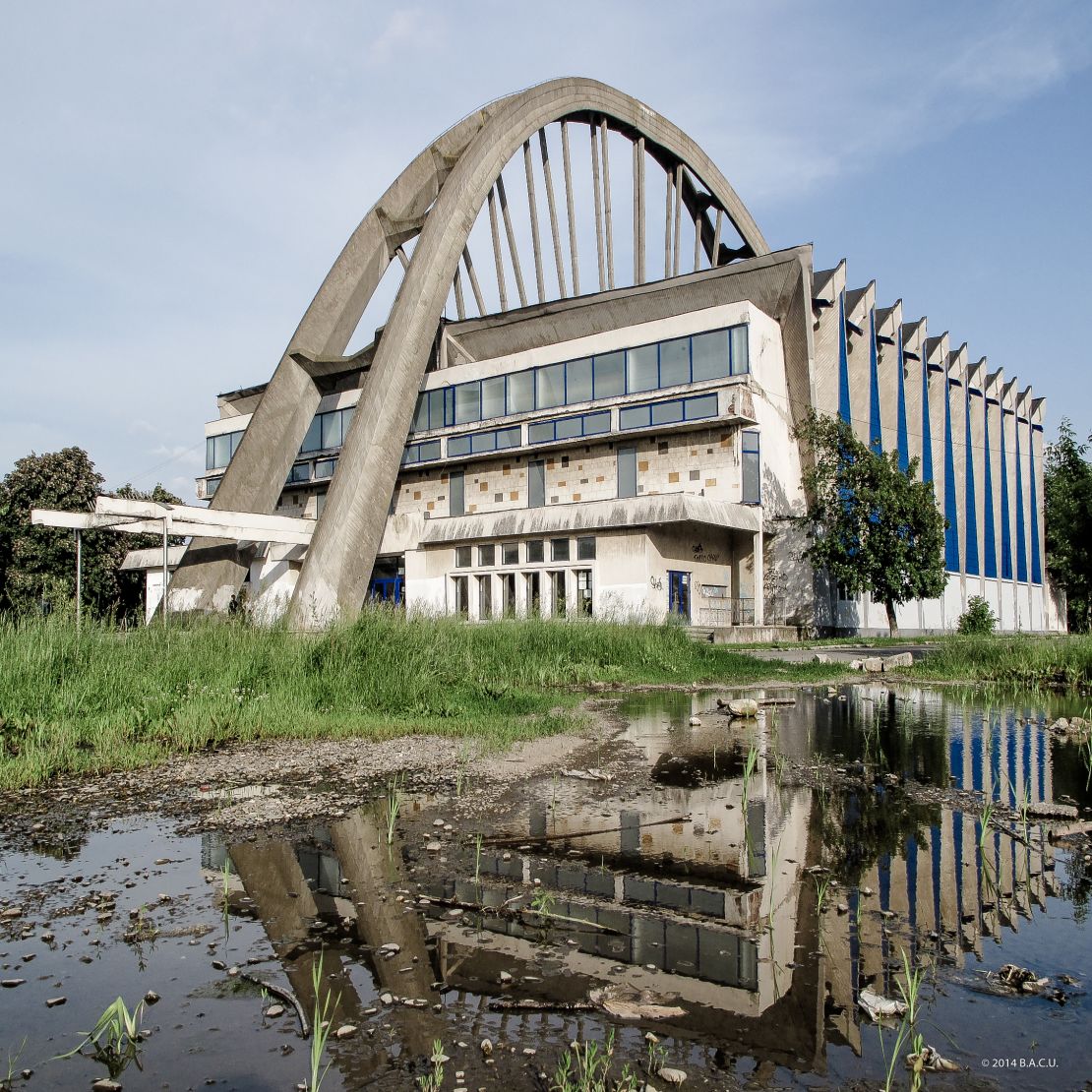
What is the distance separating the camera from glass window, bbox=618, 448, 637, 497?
3250 centimetres

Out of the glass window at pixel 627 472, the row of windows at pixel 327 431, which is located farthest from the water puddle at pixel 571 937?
the row of windows at pixel 327 431

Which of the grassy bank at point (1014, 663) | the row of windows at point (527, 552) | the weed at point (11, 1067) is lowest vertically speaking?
the weed at point (11, 1067)

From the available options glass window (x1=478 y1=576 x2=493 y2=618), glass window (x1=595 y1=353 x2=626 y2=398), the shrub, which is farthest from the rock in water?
the shrub

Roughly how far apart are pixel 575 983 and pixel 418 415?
36.3 metres

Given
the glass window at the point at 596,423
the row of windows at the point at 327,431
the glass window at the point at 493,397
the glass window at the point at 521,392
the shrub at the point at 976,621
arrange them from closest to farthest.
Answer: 1. the glass window at the point at 596,423
2. the glass window at the point at 521,392
3. the glass window at the point at 493,397
4. the shrub at the point at 976,621
5. the row of windows at the point at 327,431

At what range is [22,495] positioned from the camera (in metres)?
34.4

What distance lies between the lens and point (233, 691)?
9156 mm

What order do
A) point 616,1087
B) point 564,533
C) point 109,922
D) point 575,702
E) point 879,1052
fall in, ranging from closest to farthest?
1. point 616,1087
2. point 879,1052
3. point 109,922
4. point 575,702
5. point 564,533

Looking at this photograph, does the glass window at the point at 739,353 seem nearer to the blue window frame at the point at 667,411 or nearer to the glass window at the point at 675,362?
the blue window frame at the point at 667,411

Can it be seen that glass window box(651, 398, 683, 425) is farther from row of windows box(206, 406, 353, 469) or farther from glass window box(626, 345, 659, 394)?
row of windows box(206, 406, 353, 469)

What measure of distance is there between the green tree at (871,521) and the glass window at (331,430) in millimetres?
21188

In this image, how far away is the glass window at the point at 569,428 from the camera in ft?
109

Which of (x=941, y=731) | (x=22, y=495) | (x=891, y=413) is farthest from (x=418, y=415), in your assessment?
(x=941, y=731)

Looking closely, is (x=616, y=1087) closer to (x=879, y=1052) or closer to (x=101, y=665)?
(x=879, y=1052)
